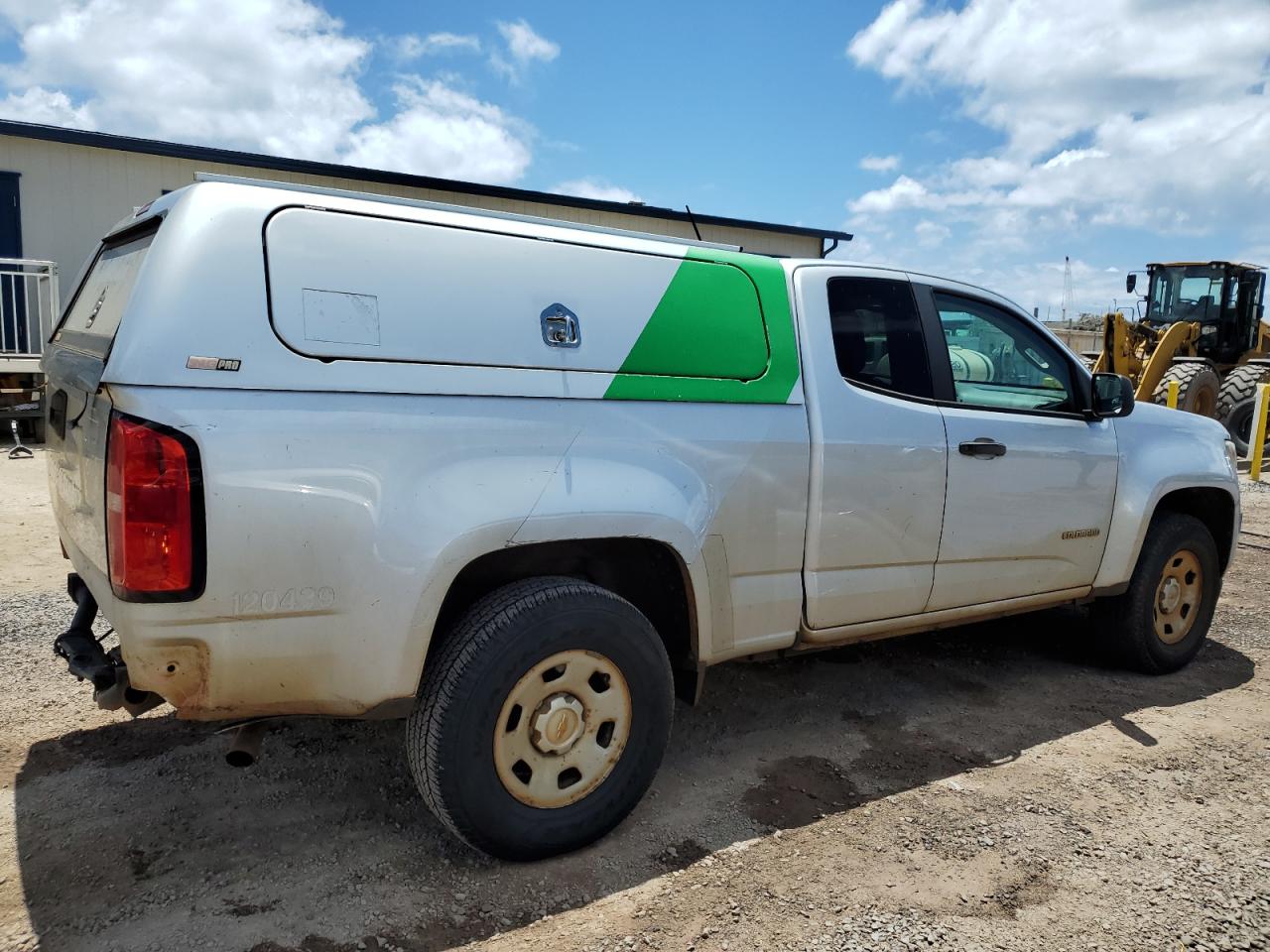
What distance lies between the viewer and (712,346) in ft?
10.5

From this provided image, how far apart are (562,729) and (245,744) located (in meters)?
0.93

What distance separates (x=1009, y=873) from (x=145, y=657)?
260 cm

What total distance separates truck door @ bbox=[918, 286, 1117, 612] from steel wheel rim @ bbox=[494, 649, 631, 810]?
1641 mm

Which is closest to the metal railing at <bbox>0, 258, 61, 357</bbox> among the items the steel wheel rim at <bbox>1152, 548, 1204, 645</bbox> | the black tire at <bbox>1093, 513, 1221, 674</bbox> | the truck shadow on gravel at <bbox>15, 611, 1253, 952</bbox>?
the truck shadow on gravel at <bbox>15, 611, 1253, 952</bbox>

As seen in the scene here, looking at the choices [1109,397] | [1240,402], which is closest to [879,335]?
[1109,397]

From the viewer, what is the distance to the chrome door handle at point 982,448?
3.81 meters

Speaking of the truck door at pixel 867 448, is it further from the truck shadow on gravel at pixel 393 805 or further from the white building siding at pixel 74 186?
the white building siding at pixel 74 186

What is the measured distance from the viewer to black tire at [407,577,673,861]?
262 cm

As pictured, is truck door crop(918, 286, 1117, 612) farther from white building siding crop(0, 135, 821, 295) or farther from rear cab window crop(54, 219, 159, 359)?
white building siding crop(0, 135, 821, 295)

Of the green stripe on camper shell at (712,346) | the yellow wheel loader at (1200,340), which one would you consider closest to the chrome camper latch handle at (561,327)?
the green stripe on camper shell at (712,346)

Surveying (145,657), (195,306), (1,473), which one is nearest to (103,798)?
(145,657)

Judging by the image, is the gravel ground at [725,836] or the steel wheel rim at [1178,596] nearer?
the gravel ground at [725,836]

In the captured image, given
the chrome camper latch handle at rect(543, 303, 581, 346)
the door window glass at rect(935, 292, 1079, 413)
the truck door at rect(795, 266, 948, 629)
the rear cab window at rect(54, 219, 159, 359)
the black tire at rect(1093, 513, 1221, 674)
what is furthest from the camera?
the black tire at rect(1093, 513, 1221, 674)

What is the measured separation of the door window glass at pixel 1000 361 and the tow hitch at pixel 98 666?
3192 mm
